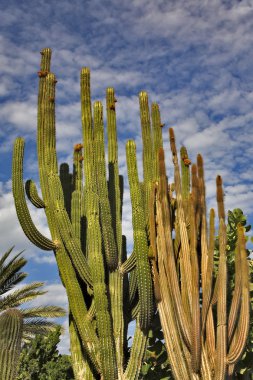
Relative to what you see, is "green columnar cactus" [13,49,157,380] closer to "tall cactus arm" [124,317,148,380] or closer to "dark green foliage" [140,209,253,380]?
"tall cactus arm" [124,317,148,380]

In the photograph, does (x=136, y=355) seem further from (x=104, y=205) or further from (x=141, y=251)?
(x=104, y=205)

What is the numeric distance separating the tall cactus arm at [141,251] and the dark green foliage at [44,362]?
2400 millimetres

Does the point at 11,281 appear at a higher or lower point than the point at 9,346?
higher

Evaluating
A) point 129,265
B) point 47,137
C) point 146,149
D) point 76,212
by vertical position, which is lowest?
point 129,265

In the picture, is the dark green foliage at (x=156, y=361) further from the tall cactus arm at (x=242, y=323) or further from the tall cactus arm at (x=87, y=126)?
the tall cactus arm at (x=87, y=126)

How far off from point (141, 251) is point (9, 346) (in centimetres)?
258

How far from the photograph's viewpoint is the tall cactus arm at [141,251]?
7898 millimetres

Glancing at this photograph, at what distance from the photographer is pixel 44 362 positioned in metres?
9.97

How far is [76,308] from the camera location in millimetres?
8422

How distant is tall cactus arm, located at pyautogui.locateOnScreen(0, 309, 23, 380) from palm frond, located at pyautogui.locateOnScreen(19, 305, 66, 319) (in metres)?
9.99

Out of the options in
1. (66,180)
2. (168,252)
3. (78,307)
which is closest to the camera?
(168,252)

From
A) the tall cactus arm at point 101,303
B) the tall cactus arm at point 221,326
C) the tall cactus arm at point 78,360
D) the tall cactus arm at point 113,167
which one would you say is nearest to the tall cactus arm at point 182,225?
the tall cactus arm at point 221,326

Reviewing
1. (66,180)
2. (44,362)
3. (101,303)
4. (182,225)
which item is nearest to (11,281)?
(44,362)

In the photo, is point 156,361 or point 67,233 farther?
point 156,361
